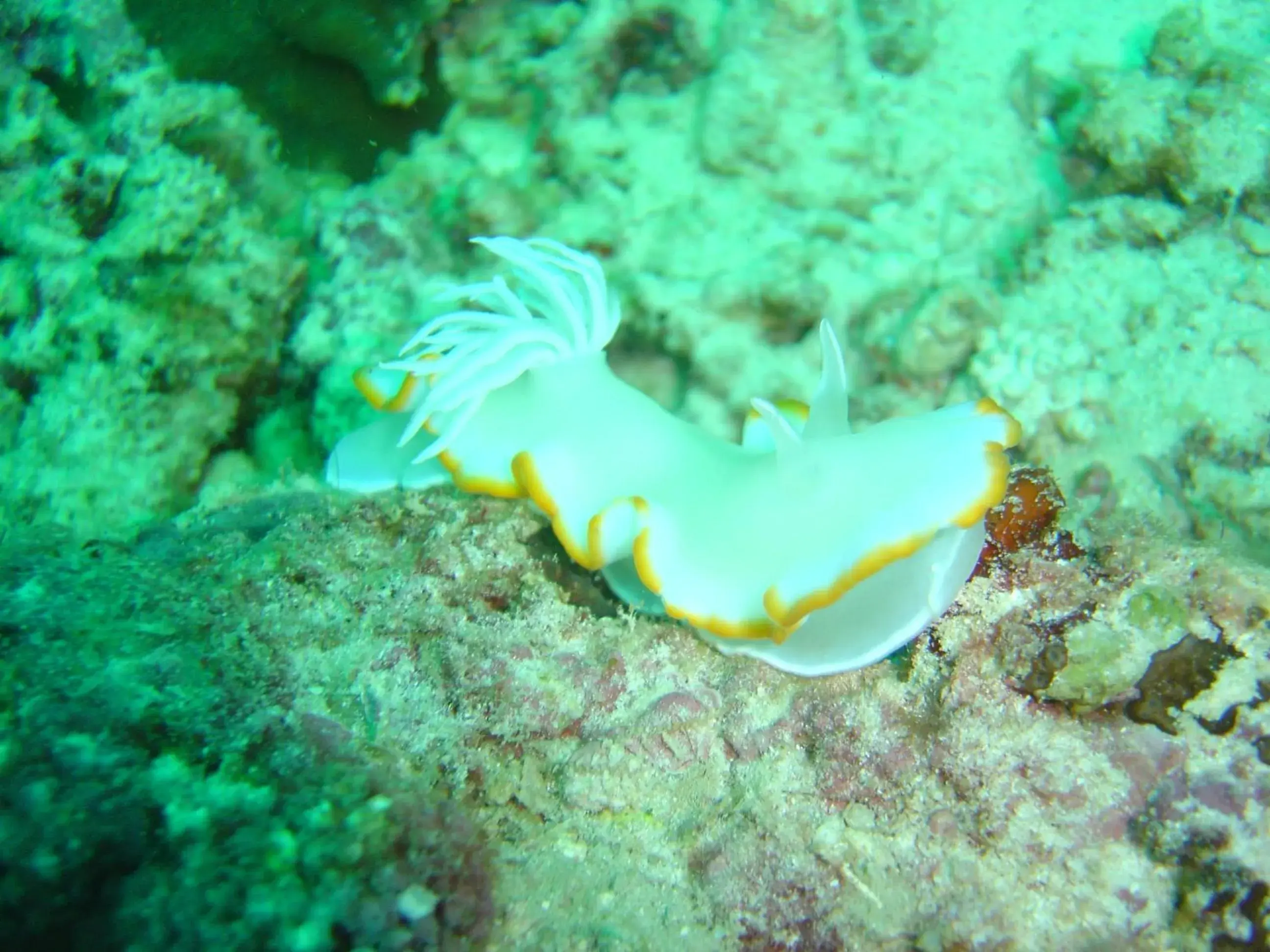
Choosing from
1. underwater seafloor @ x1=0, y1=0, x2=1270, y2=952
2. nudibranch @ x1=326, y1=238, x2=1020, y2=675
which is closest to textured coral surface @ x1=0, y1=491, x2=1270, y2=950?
underwater seafloor @ x1=0, y1=0, x2=1270, y2=952

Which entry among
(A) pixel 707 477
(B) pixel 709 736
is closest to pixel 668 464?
(A) pixel 707 477

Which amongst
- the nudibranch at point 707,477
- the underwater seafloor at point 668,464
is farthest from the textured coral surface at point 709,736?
the nudibranch at point 707,477

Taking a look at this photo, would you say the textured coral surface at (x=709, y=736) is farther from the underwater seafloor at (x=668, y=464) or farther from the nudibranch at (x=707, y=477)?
the nudibranch at (x=707, y=477)

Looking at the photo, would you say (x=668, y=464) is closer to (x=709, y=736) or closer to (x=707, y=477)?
(x=707, y=477)

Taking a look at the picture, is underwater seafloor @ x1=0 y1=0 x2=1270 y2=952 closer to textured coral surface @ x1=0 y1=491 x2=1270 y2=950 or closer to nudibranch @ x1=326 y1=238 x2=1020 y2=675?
textured coral surface @ x1=0 y1=491 x2=1270 y2=950

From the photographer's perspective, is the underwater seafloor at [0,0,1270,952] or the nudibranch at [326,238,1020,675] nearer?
the underwater seafloor at [0,0,1270,952]

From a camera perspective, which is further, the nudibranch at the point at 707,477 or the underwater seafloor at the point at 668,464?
the nudibranch at the point at 707,477
